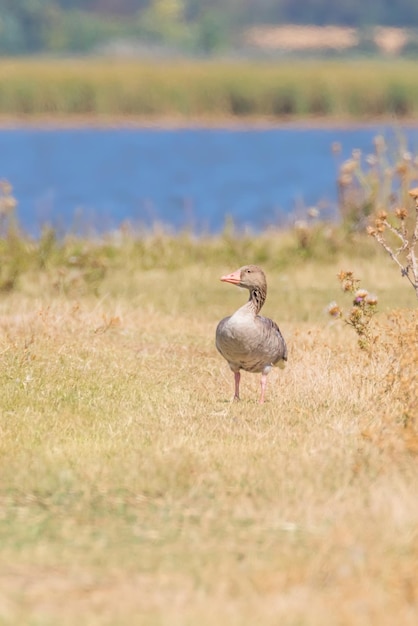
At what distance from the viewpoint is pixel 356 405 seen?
844 centimetres

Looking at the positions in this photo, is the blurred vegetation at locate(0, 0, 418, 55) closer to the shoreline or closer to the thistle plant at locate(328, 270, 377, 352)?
the shoreline

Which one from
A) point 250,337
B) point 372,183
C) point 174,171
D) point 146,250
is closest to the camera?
point 250,337

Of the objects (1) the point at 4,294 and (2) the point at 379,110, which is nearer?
(1) the point at 4,294

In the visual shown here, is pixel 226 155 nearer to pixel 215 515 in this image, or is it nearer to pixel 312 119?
pixel 312 119

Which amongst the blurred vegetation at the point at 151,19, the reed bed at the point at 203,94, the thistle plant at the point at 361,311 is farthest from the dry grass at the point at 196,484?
the blurred vegetation at the point at 151,19

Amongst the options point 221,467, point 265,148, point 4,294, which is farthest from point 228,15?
point 221,467

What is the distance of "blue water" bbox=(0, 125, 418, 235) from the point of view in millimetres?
33875

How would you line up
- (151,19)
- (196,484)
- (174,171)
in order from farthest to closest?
(151,19) < (174,171) < (196,484)

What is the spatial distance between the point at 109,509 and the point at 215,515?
0.50 m

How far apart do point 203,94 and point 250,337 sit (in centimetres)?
5266

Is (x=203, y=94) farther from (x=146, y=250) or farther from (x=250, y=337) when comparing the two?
(x=250, y=337)

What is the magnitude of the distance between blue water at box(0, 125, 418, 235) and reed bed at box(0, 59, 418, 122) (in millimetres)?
951

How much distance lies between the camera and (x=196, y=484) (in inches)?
265

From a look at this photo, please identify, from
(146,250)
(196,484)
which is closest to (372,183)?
(146,250)
